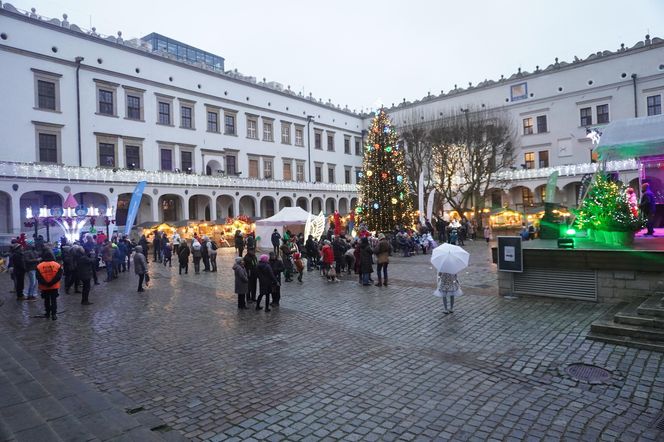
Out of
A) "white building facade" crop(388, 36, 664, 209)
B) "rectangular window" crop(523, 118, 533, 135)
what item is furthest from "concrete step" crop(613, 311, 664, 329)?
"rectangular window" crop(523, 118, 533, 135)

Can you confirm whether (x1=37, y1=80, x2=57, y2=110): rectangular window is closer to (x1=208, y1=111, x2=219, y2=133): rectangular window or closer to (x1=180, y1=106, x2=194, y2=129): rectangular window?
(x1=180, y1=106, x2=194, y2=129): rectangular window

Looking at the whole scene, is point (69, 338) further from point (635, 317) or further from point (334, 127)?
point (334, 127)

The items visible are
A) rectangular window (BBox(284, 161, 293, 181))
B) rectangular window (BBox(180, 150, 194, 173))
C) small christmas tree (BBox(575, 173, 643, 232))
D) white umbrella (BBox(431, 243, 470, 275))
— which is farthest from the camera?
rectangular window (BBox(284, 161, 293, 181))

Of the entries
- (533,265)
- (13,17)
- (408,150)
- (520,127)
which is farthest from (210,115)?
(533,265)

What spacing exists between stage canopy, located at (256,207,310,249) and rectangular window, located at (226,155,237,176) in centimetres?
1024

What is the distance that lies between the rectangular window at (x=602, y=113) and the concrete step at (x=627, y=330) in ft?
121

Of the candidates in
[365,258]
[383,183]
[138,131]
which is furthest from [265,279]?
[138,131]

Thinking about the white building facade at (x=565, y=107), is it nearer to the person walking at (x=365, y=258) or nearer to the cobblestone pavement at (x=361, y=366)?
the person walking at (x=365, y=258)

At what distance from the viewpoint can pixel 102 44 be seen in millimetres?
29719

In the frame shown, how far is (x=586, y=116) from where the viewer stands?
38719mm

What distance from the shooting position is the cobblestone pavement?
Answer: 468 cm

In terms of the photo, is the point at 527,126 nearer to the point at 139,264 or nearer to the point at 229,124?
the point at 229,124

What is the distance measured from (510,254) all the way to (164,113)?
2988cm

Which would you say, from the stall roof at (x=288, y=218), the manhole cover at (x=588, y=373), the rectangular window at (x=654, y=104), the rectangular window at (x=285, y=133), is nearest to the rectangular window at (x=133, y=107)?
the stall roof at (x=288, y=218)
